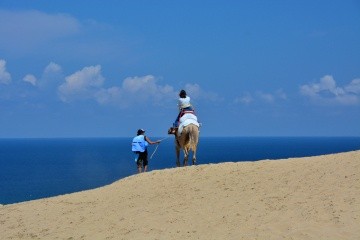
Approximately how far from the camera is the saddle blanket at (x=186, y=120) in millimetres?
19797

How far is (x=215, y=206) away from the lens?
14.7 metres

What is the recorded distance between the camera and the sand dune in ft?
42.5

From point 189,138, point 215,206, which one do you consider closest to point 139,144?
point 189,138

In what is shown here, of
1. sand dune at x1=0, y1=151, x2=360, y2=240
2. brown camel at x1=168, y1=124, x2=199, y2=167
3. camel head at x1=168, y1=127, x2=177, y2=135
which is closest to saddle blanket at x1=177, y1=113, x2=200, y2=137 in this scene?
brown camel at x1=168, y1=124, x2=199, y2=167

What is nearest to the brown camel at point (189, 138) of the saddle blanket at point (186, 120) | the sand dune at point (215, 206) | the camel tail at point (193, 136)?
the camel tail at point (193, 136)

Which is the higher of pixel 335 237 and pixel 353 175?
pixel 353 175

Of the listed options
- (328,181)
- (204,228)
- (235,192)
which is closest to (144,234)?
(204,228)

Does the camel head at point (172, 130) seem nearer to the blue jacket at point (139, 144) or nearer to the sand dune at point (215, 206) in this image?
the blue jacket at point (139, 144)

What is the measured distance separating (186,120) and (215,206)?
5.64 meters

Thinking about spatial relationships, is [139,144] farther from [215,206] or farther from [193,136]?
[215,206]

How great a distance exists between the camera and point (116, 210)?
15789mm

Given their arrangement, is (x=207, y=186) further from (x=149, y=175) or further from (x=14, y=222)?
(x=14, y=222)

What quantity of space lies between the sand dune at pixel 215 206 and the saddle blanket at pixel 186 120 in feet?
6.06

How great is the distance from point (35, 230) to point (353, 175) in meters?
8.38
